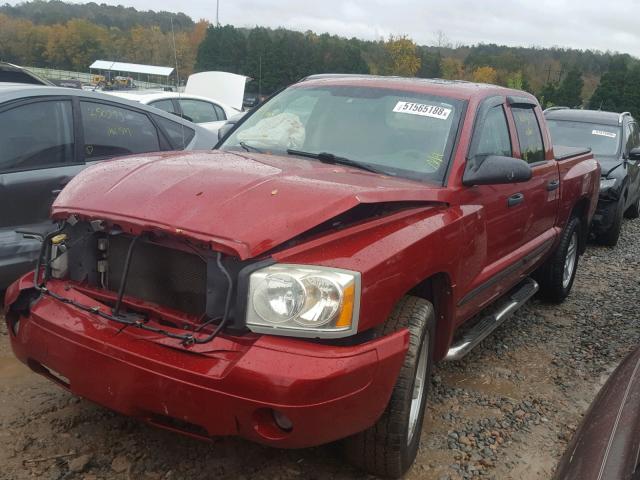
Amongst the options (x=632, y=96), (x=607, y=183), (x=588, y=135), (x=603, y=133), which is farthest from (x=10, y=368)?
(x=632, y=96)

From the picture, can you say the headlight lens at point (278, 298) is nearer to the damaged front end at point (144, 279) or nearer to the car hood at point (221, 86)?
the damaged front end at point (144, 279)

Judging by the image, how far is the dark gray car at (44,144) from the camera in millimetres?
3912

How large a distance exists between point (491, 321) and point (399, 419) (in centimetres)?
159

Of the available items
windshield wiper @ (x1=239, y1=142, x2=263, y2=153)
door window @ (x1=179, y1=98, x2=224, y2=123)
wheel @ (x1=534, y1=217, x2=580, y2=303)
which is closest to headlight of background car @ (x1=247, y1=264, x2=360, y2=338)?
windshield wiper @ (x1=239, y1=142, x2=263, y2=153)

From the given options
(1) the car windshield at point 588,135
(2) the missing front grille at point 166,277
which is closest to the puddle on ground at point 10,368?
(2) the missing front grille at point 166,277

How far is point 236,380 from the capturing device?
6.72 feet

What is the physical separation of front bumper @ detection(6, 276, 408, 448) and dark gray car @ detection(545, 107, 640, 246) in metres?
6.43

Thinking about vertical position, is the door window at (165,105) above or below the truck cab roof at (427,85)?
below

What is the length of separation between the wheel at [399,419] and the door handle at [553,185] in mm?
2234

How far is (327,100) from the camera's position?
12.2ft

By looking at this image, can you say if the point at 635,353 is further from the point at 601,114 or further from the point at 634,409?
the point at 601,114

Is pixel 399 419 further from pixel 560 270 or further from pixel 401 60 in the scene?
pixel 401 60

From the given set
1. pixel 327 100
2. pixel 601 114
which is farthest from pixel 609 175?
pixel 327 100

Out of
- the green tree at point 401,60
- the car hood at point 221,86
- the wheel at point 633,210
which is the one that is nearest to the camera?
the wheel at point 633,210
